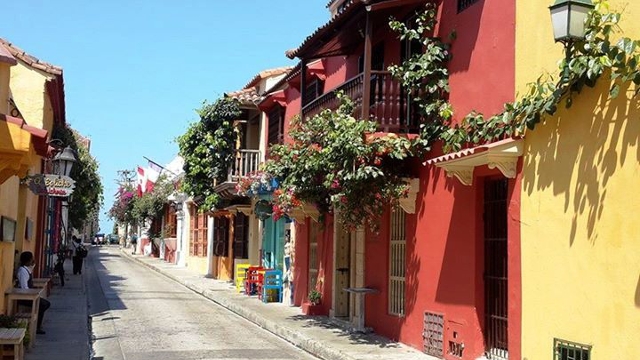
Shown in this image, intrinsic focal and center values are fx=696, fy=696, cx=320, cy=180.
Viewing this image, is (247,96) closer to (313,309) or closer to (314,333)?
(313,309)

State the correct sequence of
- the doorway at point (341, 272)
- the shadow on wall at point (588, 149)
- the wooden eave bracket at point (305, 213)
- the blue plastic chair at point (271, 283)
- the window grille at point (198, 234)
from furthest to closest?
the window grille at point (198, 234) < the blue plastic chair at point (271, 283) < the wooden eave bracket at point (305, 213) < the doorway at point (341, 272) < the shadow on wall at point (588, 149)

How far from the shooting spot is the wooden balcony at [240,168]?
22969mm

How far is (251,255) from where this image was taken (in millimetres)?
24000

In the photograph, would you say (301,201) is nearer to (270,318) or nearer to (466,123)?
(270,318)

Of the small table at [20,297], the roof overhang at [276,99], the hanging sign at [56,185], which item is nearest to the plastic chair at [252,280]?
the roof overhang at [276,99]

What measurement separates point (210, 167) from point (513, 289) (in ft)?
56.4

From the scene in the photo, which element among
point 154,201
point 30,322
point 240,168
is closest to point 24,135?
point 30,322

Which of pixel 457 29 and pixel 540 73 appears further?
pixel 457 29

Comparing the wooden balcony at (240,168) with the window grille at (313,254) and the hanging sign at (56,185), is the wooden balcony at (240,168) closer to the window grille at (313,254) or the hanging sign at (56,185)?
the window grille at (313,254)

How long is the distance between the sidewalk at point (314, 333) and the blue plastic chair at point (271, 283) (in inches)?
10.2

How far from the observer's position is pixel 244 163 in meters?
23.4

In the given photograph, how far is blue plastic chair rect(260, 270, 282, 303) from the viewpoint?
63.1 feet

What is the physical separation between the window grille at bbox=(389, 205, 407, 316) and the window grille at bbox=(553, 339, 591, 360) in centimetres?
443

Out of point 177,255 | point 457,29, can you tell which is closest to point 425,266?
point 457,29
